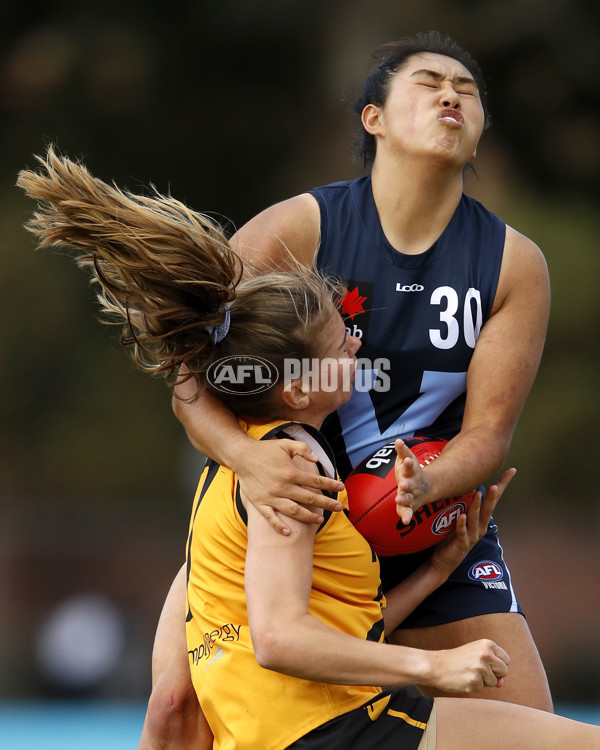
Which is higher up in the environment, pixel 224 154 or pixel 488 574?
pixel 224 154

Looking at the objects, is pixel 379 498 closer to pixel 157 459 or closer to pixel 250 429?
pixel 250 429

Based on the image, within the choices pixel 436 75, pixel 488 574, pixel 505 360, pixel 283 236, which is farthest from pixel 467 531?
pixel 436 75

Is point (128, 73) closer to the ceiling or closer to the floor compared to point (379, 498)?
closer to the ceiling

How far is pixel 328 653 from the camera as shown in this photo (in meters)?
2.02

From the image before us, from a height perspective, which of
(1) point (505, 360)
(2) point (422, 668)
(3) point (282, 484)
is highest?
(1) point (505, 360)

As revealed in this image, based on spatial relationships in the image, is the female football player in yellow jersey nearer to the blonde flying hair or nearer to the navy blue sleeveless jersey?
the blonde flying hair

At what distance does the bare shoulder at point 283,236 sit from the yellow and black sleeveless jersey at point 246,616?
0.56 meters

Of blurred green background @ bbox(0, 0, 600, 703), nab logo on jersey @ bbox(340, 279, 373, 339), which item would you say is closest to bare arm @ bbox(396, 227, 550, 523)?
nab logo on jersey @ bbox(340, 279, 373, 339)

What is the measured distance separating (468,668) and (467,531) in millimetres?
822

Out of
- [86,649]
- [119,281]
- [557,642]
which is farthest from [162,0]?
[119,281]

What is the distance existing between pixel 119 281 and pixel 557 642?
5048mm

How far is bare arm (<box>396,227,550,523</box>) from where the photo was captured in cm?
271

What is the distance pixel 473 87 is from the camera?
294 cm

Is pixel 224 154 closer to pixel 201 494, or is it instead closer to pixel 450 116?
pixel 450 116
